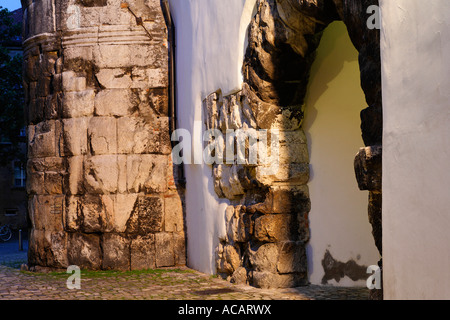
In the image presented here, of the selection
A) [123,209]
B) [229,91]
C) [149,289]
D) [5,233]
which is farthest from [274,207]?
[5,233]

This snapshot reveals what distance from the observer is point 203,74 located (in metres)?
7.80

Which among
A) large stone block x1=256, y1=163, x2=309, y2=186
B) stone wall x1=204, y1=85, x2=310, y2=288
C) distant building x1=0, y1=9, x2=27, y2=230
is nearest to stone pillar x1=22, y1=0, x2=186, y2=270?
stone wall x1=204, y1=85, x2=310, y2=288

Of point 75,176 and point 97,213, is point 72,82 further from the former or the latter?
point 97,213

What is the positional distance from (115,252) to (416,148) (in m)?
5.68

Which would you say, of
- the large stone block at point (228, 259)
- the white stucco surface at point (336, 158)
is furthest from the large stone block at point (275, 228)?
the large stone block at point (228, 259)

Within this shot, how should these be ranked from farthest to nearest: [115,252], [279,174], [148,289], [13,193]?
[13,193] < [115,252] < [148,289] < [279,174]

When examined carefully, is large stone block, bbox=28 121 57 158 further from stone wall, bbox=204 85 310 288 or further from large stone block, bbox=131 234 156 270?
stone wall, bbox=204 85 310 288

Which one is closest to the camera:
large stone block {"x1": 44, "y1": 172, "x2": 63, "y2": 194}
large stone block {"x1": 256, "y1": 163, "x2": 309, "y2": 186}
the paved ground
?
the paved ground

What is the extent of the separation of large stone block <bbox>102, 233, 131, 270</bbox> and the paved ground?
12.2 inches

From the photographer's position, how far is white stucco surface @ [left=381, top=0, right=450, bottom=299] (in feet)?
11.0

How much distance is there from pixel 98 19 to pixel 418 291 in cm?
647

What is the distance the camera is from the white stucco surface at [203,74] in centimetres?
679

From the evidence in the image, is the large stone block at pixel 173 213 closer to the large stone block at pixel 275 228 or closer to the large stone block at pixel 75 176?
the large stone block at pixel 75 176

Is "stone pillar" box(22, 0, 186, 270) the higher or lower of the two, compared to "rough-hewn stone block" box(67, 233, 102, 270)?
higher
